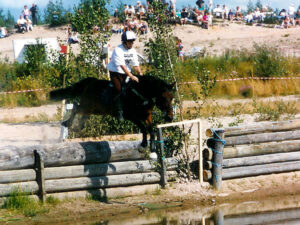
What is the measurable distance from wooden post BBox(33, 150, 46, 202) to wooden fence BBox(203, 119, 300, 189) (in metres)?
3.80

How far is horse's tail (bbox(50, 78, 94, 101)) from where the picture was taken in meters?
11.7

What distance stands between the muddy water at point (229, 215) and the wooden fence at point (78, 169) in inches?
39.0

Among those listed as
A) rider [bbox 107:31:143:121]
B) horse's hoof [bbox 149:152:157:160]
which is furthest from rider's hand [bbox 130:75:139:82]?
horse's hoof [bbox 149:152:157:160]

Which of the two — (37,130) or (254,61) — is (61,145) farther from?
(254,61)

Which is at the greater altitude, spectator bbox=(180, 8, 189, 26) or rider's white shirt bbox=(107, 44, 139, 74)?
spectator bbox=(180, 8, 189, 26)

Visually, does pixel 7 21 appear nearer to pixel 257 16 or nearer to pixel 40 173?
pixel 257 16

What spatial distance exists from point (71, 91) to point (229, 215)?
468cm

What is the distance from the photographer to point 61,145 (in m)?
10.7

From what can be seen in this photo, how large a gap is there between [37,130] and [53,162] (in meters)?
6.99

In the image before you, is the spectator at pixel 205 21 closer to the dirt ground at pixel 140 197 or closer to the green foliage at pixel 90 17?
the dirt ground at pixel 140 197

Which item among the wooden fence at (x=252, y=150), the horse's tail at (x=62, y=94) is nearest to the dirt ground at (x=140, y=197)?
the wooden fence at (x=252, y=150)

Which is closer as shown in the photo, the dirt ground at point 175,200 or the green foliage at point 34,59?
the dirt ground at point 175,200

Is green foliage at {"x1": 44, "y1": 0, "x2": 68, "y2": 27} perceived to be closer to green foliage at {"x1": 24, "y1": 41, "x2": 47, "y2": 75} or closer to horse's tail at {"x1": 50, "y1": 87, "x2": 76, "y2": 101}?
green foliage at {"x1": 24, "y1": 41, "x2": 47, "y2": 75}

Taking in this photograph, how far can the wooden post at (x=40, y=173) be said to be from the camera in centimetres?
1028
